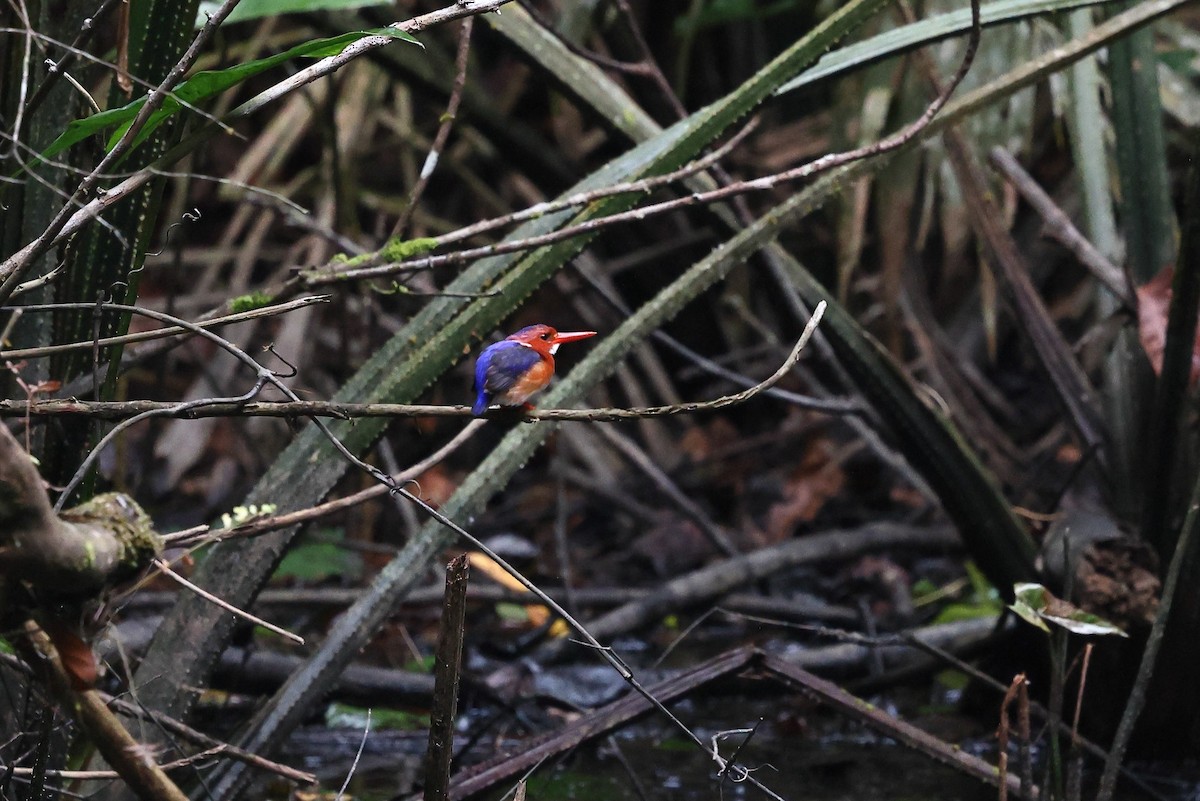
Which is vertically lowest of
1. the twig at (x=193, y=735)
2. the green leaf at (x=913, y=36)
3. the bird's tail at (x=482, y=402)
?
the twig at (x=193, y=735)

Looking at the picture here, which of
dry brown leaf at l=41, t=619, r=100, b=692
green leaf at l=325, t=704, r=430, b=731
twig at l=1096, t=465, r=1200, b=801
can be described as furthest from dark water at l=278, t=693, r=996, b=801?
dry brown leaf at l=41, t=619, r=100, b=692

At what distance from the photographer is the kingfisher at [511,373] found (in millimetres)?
1283

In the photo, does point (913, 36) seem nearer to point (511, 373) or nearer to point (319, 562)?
point (511, 373)

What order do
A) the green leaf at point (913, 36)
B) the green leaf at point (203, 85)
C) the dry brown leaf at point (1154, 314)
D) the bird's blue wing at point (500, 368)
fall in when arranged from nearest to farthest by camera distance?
the green leaf at point (203, 85) < the bird's blue wing at point (500, 368) < the green leaf at point (913, 36) < the dry brown leaf at point (1154, 314)

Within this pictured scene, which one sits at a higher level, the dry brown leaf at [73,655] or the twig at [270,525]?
the dry brown leaf at [73,655]

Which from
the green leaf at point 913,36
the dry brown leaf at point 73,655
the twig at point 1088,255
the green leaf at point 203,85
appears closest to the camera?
the dry brown leaf at point 73,655

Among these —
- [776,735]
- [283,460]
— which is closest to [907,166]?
[776,735]

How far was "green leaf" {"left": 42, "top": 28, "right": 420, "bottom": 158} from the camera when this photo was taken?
1155mm

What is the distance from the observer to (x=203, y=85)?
1.23 meters

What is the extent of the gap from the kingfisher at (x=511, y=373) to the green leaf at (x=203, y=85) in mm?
326

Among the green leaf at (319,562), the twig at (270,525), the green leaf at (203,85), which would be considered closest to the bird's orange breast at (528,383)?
the twig at (270,525)

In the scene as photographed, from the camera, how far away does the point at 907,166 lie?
354 centimetres

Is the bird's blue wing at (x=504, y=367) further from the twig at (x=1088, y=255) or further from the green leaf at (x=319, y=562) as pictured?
the green leaf at (x=319, y=562)

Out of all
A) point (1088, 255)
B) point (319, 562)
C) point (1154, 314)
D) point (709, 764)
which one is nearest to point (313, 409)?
point (709, 764)
